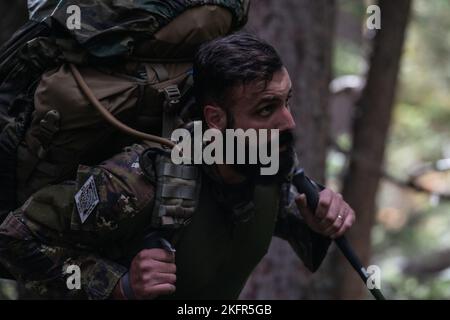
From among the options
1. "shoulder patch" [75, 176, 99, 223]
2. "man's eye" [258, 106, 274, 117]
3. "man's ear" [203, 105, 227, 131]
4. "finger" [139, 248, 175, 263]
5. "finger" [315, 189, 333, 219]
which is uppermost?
"man's eye" [258, 106, 274, 117]

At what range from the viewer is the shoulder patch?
2660 mm

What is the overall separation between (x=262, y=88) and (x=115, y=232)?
0.68 metres

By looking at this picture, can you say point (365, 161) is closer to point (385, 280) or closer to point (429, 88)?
point (385, 280)

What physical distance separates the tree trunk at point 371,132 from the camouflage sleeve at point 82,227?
14.1 ft

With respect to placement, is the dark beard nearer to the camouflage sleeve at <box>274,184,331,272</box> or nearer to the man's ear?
the man's ear

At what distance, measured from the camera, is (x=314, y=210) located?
300cm

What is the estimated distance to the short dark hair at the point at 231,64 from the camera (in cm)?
270

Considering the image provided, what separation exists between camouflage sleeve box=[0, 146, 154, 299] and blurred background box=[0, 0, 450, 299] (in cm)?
208

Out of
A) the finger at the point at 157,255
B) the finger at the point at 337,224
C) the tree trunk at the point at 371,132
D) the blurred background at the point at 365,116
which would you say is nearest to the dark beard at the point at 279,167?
the finger at the point at 337,224

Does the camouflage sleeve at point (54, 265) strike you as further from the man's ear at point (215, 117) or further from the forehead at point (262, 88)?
the forehead at point (262, 88)

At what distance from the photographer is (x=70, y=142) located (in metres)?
2.76

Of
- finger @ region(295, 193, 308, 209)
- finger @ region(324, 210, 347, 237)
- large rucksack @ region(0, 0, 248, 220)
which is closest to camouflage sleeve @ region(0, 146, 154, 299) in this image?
large rucksack @ region(0, 0, 248, 220)

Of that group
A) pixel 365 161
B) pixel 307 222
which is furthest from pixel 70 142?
pixel 365 161

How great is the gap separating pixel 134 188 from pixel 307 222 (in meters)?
0.73
